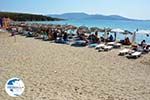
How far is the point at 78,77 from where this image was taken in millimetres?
10891

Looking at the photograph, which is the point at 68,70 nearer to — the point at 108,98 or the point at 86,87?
the point at 86,87

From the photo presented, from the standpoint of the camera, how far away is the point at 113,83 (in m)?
10.2

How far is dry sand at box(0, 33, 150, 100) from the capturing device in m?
8.52

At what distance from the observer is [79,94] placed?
8.54m

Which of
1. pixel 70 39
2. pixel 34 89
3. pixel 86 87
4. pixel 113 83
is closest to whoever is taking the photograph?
pixel 34 89

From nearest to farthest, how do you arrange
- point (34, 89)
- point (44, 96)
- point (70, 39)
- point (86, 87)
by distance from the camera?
point (44, 96)
point (34, 89)
point (86, 87)
point (70, 39)

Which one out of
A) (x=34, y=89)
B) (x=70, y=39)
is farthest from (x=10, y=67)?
(x=70, y=39)

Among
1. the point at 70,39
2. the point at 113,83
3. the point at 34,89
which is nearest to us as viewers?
the point at 34,89

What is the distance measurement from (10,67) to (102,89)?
4.25 m

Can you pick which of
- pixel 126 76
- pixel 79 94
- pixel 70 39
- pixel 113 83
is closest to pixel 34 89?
pixel 79 94

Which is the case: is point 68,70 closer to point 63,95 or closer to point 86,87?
point 86,87

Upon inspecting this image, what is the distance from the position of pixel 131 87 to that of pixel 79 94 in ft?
6.85

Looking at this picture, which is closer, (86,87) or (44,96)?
(44,96)

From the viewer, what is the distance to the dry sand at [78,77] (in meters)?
8.52
